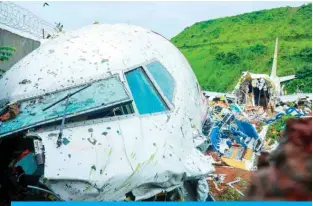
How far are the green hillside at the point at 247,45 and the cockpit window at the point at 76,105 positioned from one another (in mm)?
28448

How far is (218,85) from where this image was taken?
4000 centimetres

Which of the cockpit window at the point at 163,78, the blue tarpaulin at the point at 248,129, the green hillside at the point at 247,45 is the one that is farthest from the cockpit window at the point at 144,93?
the green hillside at the point at 247,45

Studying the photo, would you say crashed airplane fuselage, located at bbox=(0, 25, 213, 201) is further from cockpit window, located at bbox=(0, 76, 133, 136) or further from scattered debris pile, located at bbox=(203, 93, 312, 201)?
scattered debris pile, located at bbox=(203, 93, 312, 201)

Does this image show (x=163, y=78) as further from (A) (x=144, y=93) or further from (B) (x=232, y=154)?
(B) (x=232, y=154)

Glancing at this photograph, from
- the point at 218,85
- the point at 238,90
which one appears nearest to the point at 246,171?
the point at 238,90

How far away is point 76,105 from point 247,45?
43762 millimetres

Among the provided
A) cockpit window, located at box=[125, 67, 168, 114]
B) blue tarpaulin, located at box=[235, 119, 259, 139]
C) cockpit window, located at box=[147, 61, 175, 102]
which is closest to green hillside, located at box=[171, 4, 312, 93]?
blue tarpaulin, located at box=[235, 119, 259, 139]

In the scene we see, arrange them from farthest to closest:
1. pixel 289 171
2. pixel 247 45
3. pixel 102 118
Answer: pixel 247 45 < pixel 102 118 < pixel 289 171

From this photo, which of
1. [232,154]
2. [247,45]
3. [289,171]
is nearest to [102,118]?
[289,171]

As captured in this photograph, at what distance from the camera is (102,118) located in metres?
4.41

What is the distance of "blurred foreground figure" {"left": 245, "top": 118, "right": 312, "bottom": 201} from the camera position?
2.19 meters

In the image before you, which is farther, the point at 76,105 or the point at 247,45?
the point at 247,45

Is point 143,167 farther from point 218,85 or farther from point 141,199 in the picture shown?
point 218,85

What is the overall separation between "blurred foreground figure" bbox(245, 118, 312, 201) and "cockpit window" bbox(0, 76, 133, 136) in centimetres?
243
